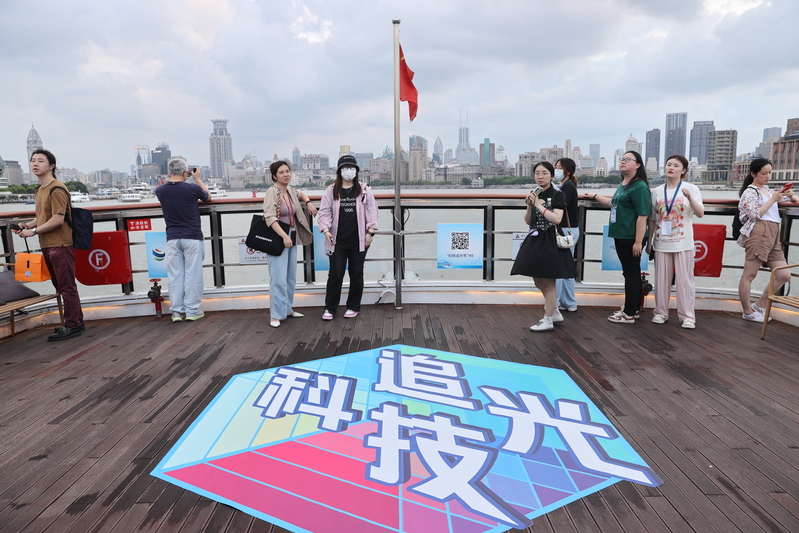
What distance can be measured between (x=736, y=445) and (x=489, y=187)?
5789 millimetres

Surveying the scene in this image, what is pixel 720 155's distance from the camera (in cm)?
850

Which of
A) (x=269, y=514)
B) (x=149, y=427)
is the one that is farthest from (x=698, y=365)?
(x=149, y=427)

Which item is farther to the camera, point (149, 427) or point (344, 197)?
point (344, 197)

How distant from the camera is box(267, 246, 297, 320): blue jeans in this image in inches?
173

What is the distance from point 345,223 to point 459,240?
4.44 ft

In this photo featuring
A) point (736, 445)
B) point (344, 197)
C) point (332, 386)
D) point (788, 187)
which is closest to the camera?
point (736, 445)

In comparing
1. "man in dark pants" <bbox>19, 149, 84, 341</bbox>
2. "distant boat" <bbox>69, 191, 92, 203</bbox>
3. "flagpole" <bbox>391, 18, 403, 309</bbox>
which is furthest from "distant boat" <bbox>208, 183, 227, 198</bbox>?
"flagpole" <bbox>391, 18, 403, 309</bbox>

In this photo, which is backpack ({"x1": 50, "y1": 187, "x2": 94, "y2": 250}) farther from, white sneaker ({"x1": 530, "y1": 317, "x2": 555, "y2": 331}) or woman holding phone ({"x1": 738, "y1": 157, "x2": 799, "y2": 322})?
woman holding phone ({"x1": 738, "y1": 157, "x2": 799, "y2": 322})

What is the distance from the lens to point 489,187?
7660 millimetres

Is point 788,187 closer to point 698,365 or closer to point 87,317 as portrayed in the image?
point 698,365

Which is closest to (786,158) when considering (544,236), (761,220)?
(761,220)

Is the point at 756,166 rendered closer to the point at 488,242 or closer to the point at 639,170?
the point at 639,170

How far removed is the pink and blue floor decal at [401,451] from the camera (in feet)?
5.98

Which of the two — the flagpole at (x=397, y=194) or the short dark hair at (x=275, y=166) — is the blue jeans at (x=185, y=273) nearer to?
the short dark hair at (x=275, y=166)
